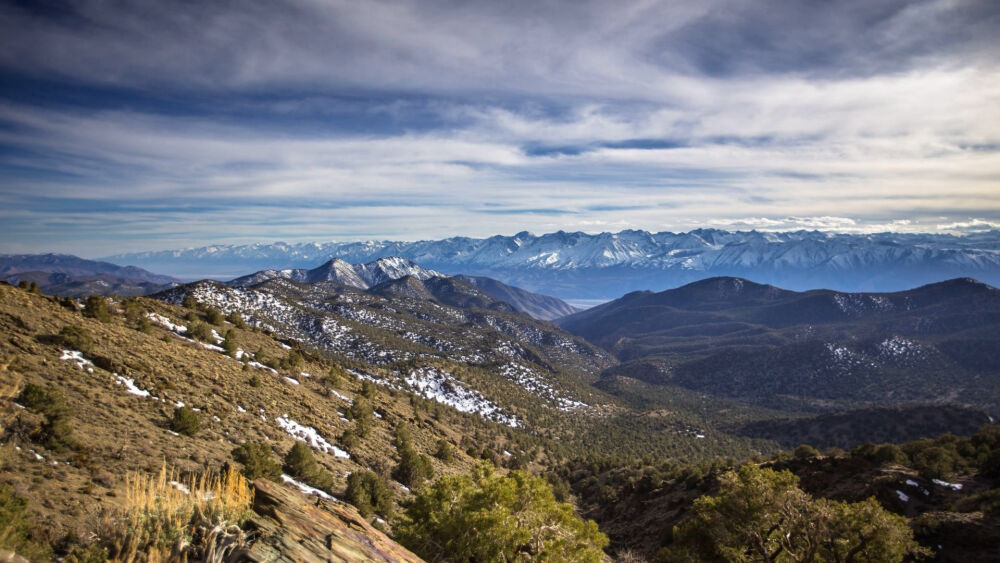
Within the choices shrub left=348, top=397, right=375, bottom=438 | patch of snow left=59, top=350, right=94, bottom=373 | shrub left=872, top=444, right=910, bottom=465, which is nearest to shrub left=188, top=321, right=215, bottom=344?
shrub left=348, top=397, right=375, bottom=438

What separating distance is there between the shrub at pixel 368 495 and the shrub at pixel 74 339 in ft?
53.9

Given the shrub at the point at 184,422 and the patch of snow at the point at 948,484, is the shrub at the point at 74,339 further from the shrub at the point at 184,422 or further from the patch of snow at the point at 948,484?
the patch of snow at the point at 948,484

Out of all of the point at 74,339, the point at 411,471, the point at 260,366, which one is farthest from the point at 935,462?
the point at 74,339

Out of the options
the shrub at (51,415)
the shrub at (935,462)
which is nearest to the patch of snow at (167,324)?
the shrub at (51,415)

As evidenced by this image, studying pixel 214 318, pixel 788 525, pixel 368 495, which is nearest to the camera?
pixel 788 525

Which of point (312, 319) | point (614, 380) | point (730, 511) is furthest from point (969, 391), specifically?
point (312, 319)

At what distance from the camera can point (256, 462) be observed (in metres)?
17.8

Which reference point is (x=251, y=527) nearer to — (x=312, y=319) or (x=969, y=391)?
(x=312, y=319)

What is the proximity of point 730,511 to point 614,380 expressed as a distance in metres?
175

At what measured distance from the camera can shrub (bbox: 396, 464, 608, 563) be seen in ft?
48.5

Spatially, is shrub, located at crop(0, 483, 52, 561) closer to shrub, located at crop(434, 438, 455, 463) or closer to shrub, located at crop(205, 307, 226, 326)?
shrub, located at crop(434, 438, 455, 463)

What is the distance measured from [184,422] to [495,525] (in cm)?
1587

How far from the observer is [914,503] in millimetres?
29234

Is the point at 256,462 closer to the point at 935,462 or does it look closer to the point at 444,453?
the point at 444,453
